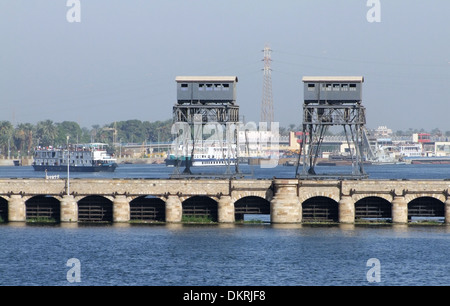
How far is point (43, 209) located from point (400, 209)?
39.9m

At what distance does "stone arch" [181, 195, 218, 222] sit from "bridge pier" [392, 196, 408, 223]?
1943 centimetres

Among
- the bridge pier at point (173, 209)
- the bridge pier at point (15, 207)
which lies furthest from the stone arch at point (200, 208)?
the bridge pier at point (15, 207)

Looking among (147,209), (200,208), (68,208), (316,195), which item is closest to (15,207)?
(68,208)

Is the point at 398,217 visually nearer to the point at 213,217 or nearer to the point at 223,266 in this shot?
the point at 213,217

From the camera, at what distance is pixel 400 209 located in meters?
93.9

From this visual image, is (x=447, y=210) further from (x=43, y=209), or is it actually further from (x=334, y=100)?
(x=43, y=209)

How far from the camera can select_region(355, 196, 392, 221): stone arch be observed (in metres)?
96.5

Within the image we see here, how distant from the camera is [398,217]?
94.1 metres

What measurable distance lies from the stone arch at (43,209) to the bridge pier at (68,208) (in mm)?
2144

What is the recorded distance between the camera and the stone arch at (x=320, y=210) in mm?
96812

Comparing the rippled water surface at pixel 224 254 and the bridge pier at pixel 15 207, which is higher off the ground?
the bridge pier at pixel 15 207

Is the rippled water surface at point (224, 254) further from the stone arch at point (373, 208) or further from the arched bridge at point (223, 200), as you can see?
the stone arch at point (373, 208)

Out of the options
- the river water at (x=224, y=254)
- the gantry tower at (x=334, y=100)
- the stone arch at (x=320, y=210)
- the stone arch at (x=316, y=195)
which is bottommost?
the river water at (x=224, y=254)
